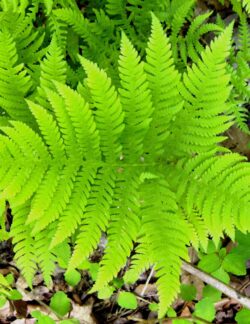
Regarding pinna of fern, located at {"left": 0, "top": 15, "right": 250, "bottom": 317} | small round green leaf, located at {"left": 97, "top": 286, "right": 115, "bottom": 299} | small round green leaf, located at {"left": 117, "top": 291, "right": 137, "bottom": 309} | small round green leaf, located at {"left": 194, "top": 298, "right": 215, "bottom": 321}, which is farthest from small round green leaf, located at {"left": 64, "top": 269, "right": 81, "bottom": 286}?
pinna of fern, located at {"left": 0, "top": 15, "right": 250, "bottom": 317}

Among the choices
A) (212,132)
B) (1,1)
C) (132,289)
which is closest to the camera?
(212,132)

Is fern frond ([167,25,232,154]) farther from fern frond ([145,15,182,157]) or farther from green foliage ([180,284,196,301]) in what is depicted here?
green foliage ([180,284,196,301])

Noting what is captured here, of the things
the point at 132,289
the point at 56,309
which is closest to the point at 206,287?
the point at 132,289

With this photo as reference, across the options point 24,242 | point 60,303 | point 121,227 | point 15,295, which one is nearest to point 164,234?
point 121,227

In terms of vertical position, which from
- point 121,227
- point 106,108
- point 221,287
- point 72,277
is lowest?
point 72,277

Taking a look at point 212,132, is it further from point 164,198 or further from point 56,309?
point 56,309

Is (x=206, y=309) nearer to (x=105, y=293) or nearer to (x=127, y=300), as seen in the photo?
(x=127, y=300)
